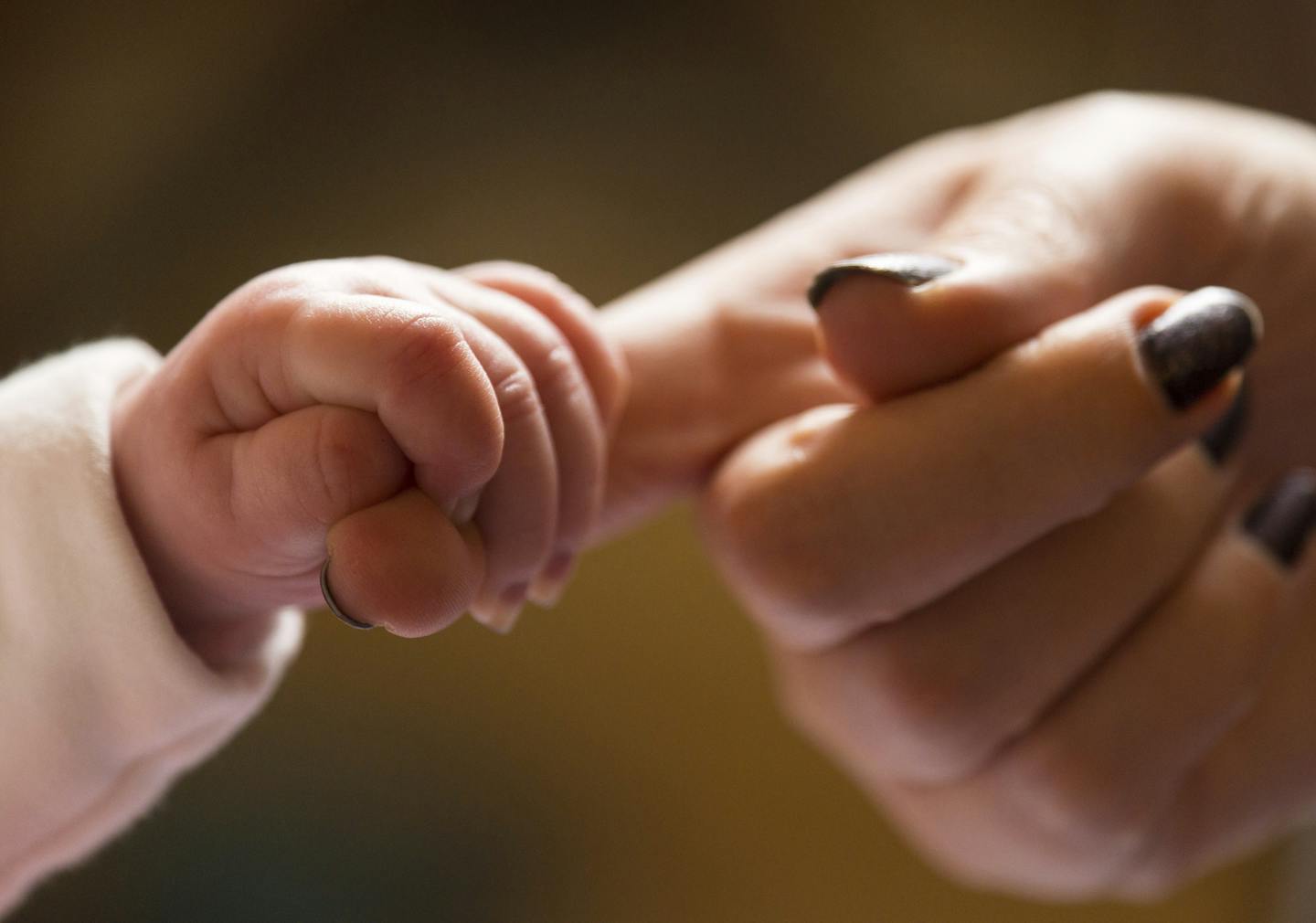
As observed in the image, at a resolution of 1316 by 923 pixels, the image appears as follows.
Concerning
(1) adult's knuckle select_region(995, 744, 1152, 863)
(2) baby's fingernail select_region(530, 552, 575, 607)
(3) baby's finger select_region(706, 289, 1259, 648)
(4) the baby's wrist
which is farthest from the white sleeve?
(1) adult's knuckle select_region(995, 744, 1152, 863)

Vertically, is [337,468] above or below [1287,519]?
above

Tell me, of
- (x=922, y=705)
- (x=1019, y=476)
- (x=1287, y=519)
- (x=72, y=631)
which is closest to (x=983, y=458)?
(x=1019, y=476)

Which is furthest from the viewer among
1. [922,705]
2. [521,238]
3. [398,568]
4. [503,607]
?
[521,238]

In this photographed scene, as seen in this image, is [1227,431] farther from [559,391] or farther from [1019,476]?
[559,391]

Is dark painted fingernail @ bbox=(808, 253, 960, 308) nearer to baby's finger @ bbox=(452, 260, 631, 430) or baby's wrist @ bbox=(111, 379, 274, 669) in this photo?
baby's finger @ bbox=(452, 260, 631, 430)

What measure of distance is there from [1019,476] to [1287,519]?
0.70 ft

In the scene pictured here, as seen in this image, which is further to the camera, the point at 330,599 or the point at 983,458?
the point at 983,458

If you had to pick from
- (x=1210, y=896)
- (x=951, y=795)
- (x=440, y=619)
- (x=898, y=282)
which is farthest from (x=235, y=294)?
(x=1210, y=896)

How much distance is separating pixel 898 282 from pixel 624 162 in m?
0.43

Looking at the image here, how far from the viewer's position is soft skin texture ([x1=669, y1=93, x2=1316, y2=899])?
0.45m

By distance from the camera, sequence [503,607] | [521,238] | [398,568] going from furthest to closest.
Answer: [521,238]
[503,607]
[398,568]

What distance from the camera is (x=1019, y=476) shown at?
1.48 ft

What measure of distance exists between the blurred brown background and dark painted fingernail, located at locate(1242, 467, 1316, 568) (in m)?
0.40

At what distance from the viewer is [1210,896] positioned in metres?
0.97
